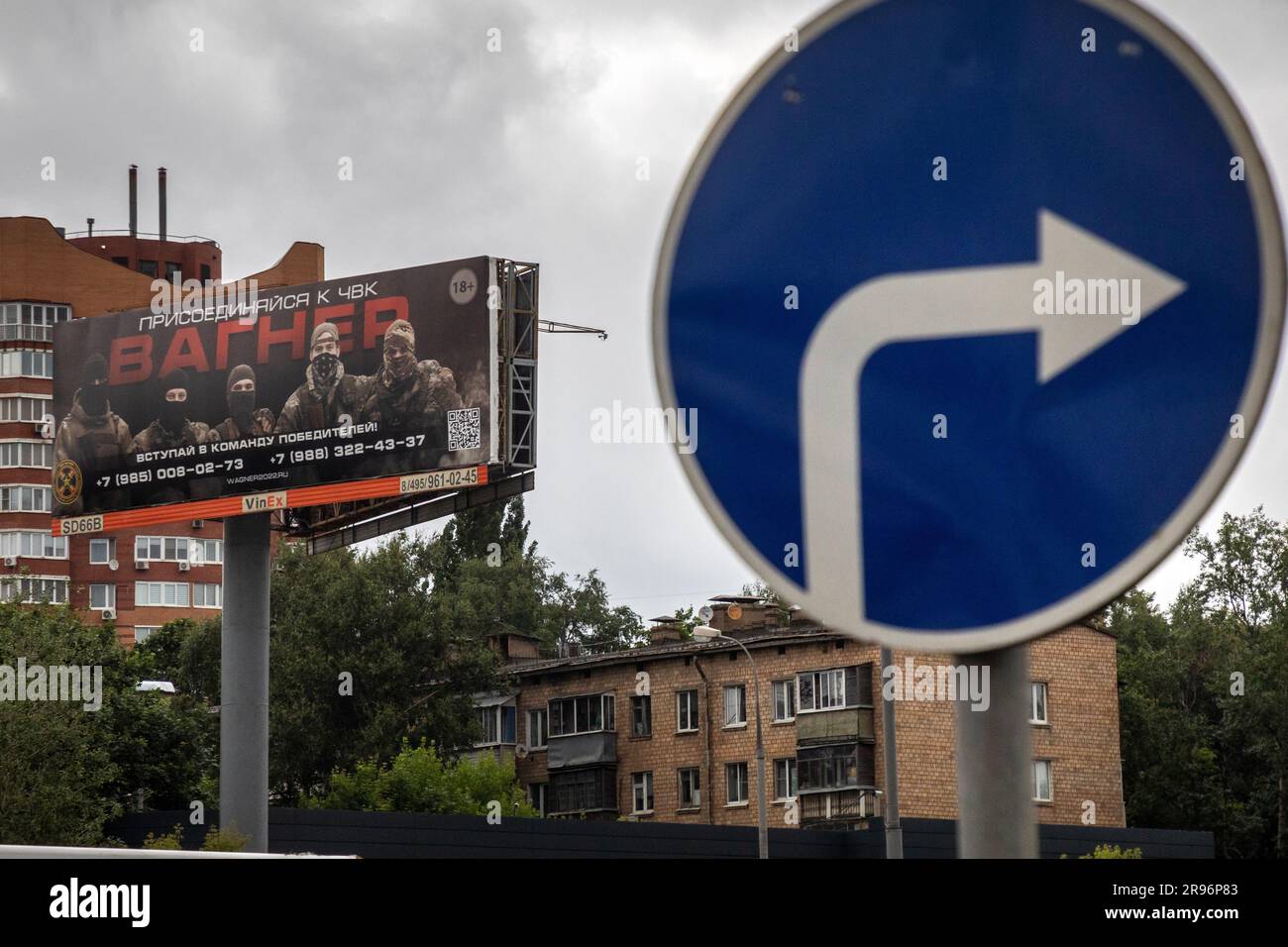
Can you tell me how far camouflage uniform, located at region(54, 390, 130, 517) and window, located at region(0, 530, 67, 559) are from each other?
172 ft

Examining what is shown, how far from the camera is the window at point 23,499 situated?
96.9 metres

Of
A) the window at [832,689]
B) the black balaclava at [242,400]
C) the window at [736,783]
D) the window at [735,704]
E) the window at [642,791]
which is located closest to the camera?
the black balaclava at [242,400]

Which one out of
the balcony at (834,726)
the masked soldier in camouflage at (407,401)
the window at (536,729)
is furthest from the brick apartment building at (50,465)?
the masked soldier in camouflage at (407,401)

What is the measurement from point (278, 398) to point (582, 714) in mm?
29567

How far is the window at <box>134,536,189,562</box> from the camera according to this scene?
336 feet

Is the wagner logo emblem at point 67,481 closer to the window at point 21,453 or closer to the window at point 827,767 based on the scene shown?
the window at point 827,767

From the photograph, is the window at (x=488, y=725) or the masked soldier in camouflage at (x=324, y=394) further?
the window at (x=488, y=725)

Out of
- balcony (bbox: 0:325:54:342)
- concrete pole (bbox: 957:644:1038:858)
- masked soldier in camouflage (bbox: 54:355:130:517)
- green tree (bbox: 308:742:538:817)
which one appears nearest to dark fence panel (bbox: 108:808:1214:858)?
green tree (bbox: 308:742:538:817)

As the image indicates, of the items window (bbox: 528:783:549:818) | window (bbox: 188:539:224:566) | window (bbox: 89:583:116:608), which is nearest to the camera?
window (bbox: 528:783:549:818)

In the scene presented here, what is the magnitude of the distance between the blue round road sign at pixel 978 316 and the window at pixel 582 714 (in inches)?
2679

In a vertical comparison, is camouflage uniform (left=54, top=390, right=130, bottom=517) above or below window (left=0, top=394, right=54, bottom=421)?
below

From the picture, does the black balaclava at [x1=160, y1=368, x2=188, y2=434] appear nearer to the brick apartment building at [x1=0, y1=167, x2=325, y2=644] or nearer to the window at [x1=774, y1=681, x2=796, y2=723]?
the window at [x1=774, y1=681, x2=796, y2=723]

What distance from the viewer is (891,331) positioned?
2.22 m
